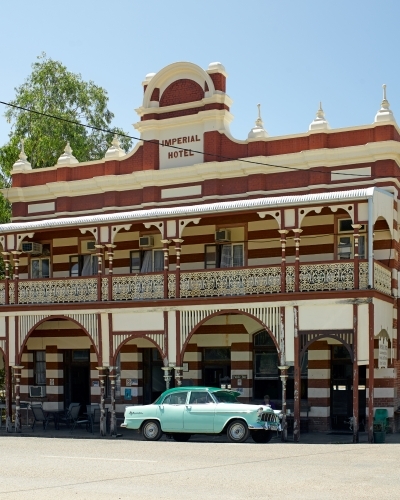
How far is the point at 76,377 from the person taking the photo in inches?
1266

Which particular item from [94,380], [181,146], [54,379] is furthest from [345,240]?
[54,379]

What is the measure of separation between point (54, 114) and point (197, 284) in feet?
70.1

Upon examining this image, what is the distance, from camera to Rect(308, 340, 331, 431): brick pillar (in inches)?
1059

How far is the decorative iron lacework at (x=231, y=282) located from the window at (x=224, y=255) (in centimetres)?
217

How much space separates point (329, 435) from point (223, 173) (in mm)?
8573

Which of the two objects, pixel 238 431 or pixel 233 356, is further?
pixel 233 356

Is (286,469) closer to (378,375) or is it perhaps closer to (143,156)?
(378,375)

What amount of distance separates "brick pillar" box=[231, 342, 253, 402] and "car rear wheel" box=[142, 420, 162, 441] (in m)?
5.10

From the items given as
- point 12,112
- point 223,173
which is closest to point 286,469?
point 223,173

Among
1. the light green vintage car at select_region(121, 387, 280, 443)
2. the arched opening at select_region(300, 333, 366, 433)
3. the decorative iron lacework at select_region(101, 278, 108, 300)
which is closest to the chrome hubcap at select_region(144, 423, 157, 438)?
the light green vintage car at select_region(121, 387, 280, 443)

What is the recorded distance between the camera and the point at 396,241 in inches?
1044

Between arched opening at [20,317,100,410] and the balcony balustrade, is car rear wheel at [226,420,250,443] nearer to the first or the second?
the balcony balustrade

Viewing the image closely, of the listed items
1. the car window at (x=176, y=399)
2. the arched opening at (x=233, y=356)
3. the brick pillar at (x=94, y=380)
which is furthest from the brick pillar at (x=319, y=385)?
the brick pillar at (x=94, y=380)

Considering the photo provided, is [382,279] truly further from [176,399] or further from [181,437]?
[181,437]
